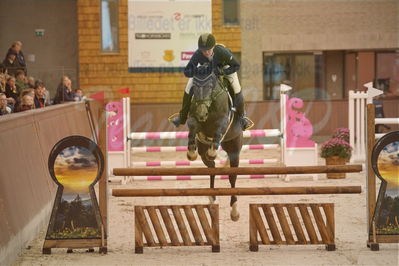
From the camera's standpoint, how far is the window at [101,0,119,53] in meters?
24.6

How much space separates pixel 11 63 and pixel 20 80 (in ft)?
5.61

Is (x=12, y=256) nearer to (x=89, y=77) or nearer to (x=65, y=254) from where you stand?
(x=65, y=254)

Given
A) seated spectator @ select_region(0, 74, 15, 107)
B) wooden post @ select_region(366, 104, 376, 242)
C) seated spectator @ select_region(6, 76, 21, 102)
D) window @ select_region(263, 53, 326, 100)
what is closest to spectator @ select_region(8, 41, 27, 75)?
seated spectator @ select_region(6, 76, 21, 102)

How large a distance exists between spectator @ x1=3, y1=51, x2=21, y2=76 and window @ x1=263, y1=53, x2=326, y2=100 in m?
10.1

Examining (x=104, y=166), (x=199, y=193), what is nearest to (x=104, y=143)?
(x=104, y=166)

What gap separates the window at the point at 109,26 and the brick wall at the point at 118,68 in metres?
0.16

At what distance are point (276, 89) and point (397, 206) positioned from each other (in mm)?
16485

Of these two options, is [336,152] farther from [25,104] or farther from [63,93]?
[25,104]

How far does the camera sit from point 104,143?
9.61 meters

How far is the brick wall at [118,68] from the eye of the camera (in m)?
24.5

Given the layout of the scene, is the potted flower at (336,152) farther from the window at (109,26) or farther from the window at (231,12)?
the window at (109,26)


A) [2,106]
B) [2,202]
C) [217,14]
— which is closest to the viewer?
[2,202]

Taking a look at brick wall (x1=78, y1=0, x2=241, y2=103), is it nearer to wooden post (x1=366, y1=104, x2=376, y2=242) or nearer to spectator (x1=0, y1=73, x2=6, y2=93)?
spectator (x1=0, y1=73, x2=6, y2=93)

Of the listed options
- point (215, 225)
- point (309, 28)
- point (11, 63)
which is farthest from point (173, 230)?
point (309, 28)
